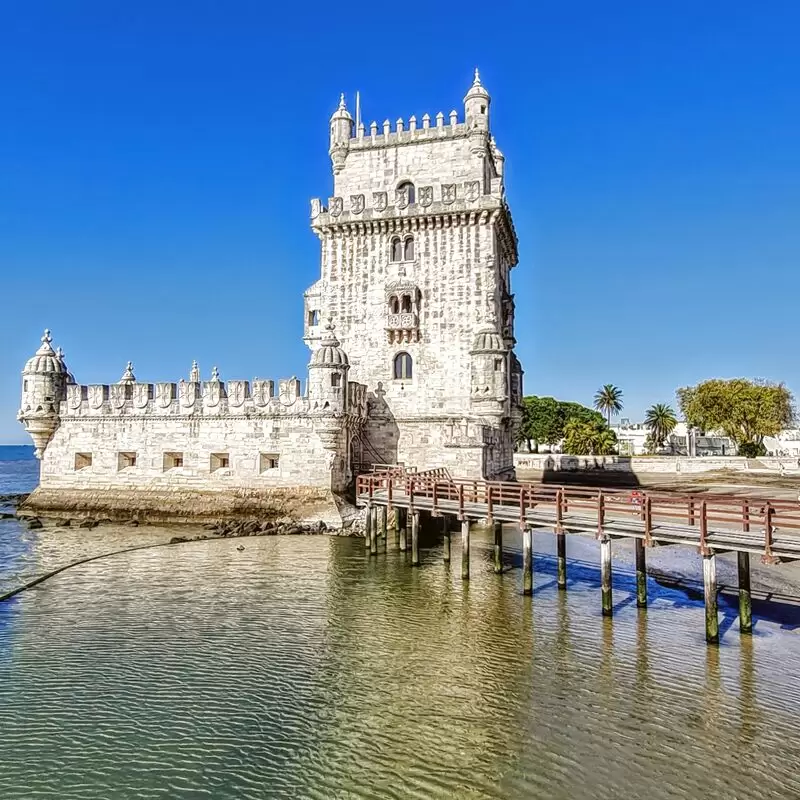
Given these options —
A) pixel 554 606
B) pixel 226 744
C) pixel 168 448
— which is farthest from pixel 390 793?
pixel 168 448

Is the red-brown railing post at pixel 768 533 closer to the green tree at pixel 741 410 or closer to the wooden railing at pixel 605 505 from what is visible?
the wooden railing at pixel 605 505

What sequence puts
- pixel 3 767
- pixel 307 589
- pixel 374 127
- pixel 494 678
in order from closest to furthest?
pixel 3 767 < pixel 494 678 < pixel 307 589 < pixel 374 127

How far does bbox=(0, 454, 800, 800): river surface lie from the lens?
8.20 m

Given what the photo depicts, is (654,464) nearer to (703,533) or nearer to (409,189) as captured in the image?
(409,189)

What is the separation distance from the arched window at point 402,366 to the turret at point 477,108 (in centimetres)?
1196

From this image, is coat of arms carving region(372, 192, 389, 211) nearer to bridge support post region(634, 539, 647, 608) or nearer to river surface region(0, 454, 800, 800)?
river surface region(0, 454, 800, 800)

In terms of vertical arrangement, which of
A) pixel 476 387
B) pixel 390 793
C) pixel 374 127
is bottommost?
pixel 390 793

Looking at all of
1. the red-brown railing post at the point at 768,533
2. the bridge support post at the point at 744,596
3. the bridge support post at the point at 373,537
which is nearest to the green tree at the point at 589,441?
the bridge support post at the point at 373,537

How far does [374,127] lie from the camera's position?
3362cm

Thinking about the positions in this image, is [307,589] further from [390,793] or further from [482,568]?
[390,793]

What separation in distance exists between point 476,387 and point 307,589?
1461cm

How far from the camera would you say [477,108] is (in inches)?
1260

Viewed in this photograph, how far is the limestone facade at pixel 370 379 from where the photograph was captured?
28.9 m

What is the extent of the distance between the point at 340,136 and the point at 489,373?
622 inches
